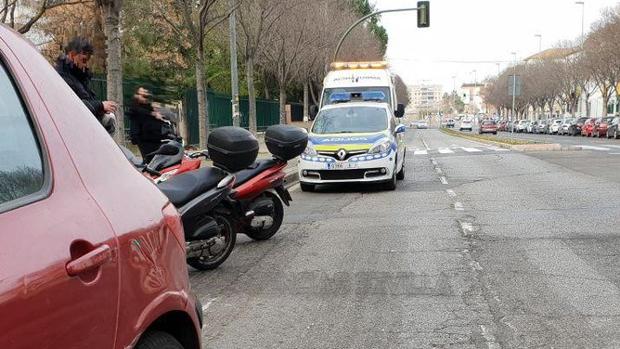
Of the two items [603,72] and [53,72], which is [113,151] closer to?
[53,72]

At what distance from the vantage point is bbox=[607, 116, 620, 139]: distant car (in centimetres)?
4052

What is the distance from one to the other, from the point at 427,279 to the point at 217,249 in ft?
6.71

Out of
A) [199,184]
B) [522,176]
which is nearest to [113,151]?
[199,184]

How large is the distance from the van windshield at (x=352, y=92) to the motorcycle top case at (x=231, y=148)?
12.3 m

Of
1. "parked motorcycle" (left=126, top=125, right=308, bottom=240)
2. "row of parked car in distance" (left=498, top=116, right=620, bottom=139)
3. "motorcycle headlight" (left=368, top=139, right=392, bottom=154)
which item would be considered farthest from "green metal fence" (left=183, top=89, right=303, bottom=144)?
"parked motorcycle" (left=126, top=125, right=308, bottom=240)

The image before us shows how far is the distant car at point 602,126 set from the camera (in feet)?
141

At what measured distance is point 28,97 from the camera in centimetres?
205

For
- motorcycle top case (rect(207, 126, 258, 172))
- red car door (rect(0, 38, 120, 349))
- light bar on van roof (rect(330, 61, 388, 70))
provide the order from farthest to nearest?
light bar on van roof (rect(330, 61, 388, 70)) < motorcycle top case (rect(207, 126, 258, 172)) < red car door (rect(0, 38, 120, 349))

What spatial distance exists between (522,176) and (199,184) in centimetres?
1136

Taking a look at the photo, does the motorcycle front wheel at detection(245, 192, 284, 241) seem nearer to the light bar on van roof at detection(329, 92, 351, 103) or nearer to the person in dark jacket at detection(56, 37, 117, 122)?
the person in dark jacket at detection(56, 37, 117, 122)

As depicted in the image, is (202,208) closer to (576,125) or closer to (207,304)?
(207,304)

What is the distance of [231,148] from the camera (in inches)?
224

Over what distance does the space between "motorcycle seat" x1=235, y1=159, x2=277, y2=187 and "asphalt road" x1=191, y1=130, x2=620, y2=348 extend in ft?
2.73

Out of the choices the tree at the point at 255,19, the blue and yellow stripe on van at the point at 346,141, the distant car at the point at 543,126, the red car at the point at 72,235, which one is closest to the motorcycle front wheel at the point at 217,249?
the red car at the point at 72,235
